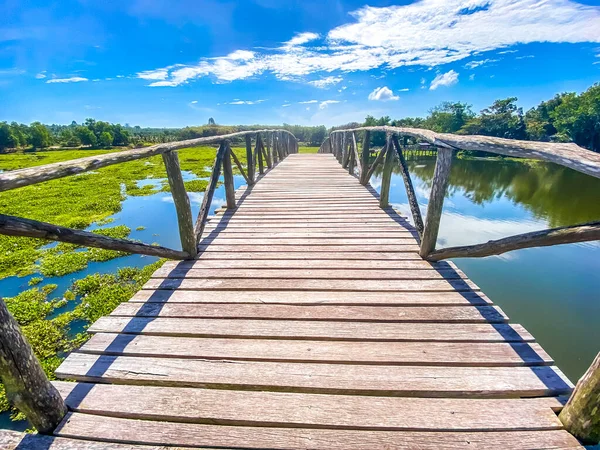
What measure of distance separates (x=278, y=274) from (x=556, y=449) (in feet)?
6.58

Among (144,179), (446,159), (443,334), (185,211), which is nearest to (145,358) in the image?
(185,211)

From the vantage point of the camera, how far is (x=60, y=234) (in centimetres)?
152

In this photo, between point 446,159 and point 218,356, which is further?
point 446,159

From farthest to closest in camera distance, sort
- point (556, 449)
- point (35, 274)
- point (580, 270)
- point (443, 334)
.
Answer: point (580, 270)
point (35, 274)
point (443, 334)
point (556, 449)

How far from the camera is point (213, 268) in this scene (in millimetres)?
2748

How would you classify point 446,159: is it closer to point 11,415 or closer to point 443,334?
point 443,334

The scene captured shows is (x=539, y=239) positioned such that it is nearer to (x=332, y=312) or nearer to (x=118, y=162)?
(x=332, y=312)

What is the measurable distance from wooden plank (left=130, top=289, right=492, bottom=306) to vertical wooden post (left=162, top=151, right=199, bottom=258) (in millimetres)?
627

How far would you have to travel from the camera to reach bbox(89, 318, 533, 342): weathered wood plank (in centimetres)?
184

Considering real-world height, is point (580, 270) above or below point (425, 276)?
below

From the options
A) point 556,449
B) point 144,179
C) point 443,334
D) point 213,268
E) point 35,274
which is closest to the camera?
point 556,449

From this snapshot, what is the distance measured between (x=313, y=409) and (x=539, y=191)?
21.5 meters

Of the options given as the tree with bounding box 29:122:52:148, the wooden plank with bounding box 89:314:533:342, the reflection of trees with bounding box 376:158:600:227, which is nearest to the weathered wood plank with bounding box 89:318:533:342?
the wooden plank with bounding box 89:314:533:342

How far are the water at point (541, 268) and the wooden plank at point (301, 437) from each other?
4613 millimetres
